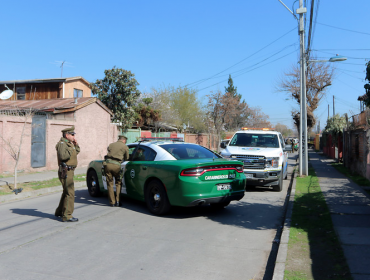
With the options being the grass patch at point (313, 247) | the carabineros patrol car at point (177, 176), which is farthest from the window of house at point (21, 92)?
the grass patch at point (313, 247)

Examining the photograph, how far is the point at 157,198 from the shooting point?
7770 mm

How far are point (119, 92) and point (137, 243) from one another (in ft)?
64.2

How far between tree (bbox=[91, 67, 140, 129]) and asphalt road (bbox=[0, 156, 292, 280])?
15.8 metres

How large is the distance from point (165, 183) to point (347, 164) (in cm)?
1539

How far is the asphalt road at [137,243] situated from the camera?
466 cm

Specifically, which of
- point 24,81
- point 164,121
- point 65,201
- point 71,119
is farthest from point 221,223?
point 164,121

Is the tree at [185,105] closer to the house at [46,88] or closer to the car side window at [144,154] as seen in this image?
the house at [46,88]

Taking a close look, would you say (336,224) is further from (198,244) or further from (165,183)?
(165,183)

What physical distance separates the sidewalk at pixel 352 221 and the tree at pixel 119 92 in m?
14.9

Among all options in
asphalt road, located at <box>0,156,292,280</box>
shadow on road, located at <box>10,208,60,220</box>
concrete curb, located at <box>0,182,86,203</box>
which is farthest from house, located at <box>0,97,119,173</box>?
asphalt road, located at <box>0,156,292,280</box>

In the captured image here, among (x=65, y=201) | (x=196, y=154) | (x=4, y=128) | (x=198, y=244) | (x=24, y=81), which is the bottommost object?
(x=198, y=244)

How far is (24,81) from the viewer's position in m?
29.5

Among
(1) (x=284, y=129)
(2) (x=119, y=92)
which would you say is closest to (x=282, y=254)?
(2) (x=119, y=92)

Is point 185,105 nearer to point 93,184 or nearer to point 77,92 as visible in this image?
point 77,92
